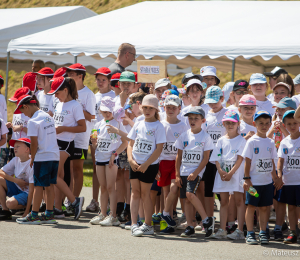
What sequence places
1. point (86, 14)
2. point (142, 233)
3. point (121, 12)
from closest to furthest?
point (142, 233), point (121, 12), point (86, 14)

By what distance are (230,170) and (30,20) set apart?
10.4 meters

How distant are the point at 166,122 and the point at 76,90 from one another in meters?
1.47

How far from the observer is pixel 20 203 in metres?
6.29

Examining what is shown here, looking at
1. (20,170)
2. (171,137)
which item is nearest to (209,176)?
(171,137)

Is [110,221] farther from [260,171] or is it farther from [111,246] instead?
[260,171]

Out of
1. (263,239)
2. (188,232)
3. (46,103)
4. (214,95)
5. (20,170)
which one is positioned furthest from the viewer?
(46,103)

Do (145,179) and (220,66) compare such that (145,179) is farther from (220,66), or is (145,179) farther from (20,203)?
(220,66)

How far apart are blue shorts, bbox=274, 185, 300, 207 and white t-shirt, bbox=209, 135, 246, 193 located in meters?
0.48

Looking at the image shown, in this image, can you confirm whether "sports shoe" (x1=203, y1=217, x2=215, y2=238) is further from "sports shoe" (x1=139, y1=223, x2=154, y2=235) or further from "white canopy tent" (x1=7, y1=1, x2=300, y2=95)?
"white canopy tent" (x1=7, y1=1, x2=300, y2=95)

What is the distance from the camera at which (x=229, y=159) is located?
17.9 feet

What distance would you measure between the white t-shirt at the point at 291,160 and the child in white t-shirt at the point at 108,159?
216 centimetres

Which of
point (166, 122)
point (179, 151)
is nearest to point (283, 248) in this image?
point (179, 151)

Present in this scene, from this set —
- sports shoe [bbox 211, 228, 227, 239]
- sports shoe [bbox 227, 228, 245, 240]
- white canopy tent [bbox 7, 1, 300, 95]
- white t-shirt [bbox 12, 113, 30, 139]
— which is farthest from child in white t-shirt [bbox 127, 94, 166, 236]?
white canopy tent [bbox 7, 1, 300, 95]

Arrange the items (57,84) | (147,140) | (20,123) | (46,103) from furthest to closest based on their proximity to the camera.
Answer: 1. (46,103)
2. (20,123)
3. (57,84)
4. (147,140)
